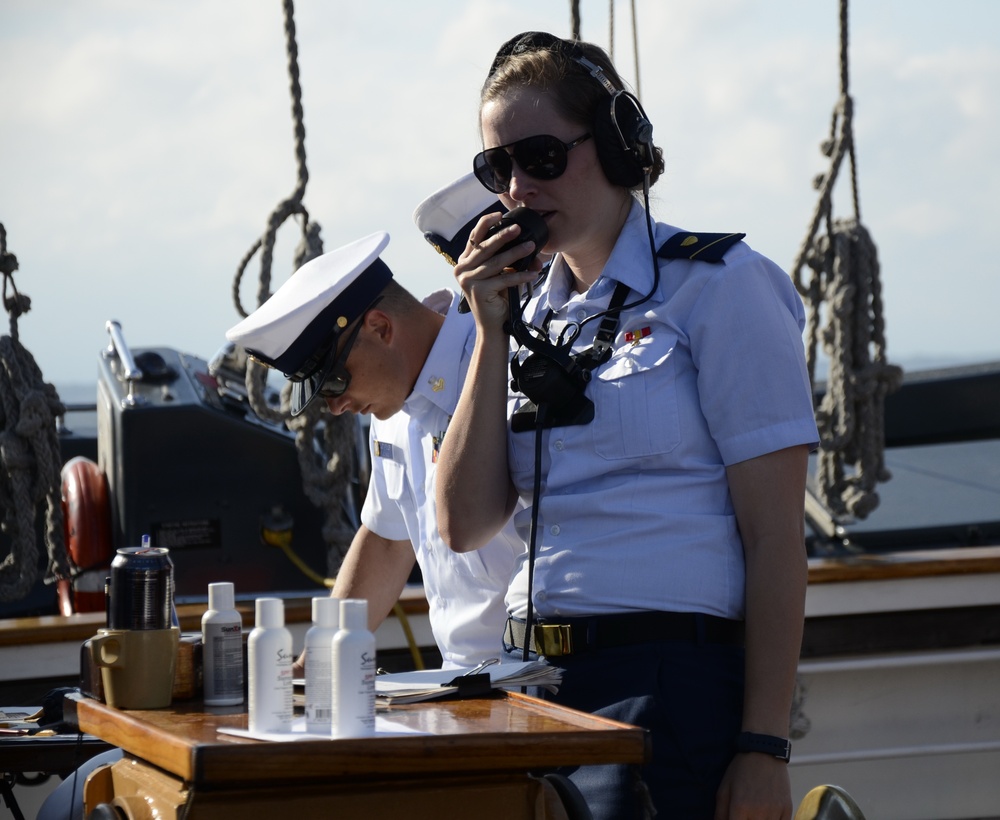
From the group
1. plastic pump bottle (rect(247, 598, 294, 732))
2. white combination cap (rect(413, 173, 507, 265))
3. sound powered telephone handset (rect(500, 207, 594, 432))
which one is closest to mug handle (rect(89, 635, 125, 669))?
plastic pump bottle (rect(247, 598, 294, 732))

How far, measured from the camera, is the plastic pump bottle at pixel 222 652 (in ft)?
5.44

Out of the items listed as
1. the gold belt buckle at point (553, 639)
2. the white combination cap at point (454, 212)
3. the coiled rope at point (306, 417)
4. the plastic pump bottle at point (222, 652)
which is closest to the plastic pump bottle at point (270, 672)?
the plastic pump bottle at point (222, 652)

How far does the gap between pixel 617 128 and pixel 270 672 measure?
0.88 m

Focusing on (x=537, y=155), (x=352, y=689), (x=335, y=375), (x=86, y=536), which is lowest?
(x=352, y=689)

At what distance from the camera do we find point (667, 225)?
6.43 feet

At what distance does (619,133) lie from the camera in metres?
1.86

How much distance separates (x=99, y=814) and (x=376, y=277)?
41.7 inches

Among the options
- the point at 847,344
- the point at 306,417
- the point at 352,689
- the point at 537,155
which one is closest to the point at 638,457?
the point at 537,155

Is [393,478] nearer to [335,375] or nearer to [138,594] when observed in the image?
[335,375]

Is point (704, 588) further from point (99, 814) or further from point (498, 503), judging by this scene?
point (99, 814)

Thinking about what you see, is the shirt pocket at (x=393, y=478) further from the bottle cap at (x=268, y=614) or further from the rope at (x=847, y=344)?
the rope at (x=847, y=344)

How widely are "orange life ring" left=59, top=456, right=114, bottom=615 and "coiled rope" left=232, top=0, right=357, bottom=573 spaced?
20.8 inches

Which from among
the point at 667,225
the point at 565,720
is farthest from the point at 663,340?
the point at 565,720

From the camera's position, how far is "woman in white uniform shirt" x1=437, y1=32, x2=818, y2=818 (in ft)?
5.57
